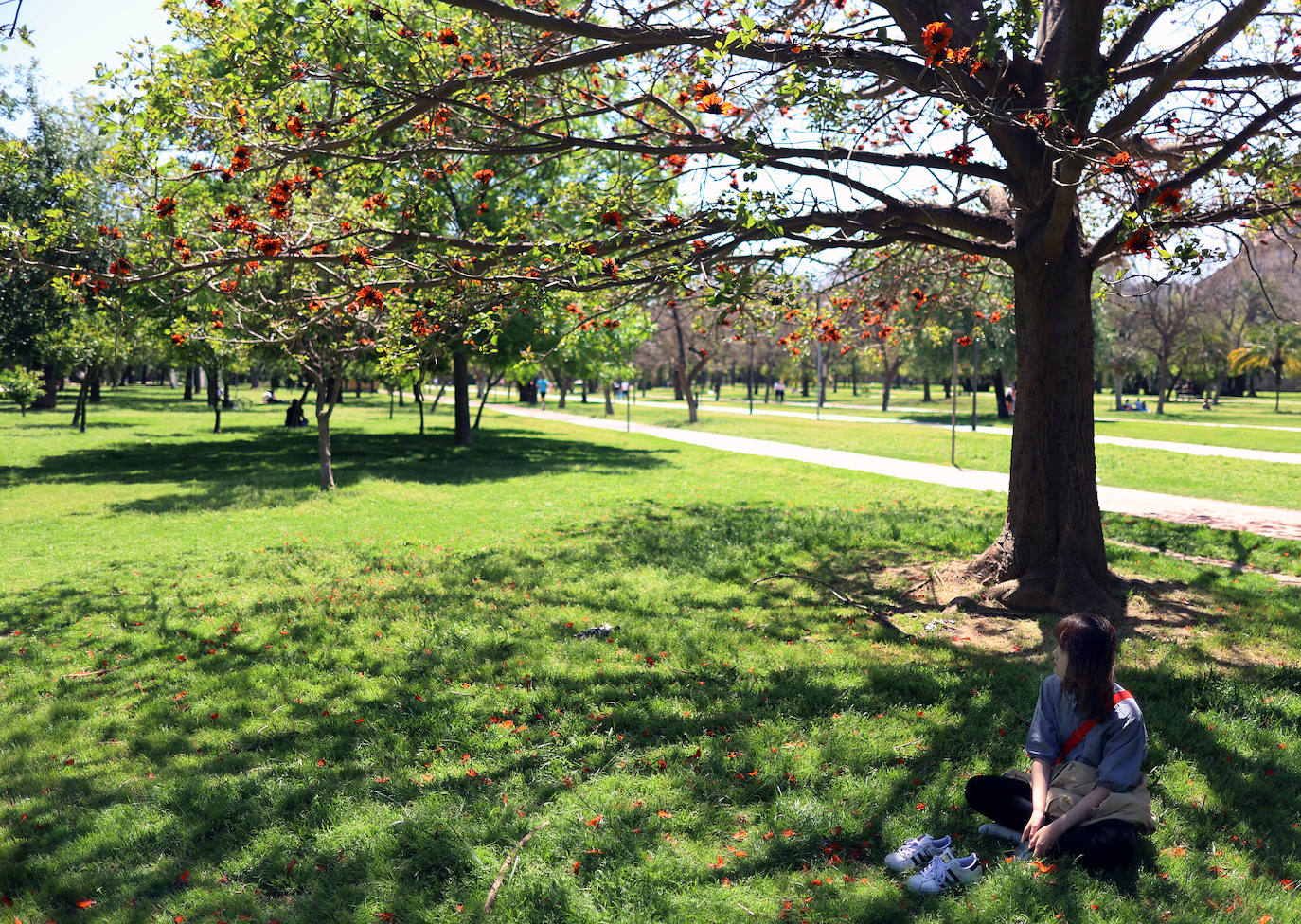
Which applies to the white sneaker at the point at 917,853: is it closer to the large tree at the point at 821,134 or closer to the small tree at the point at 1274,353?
the large tree at the point at 821,134

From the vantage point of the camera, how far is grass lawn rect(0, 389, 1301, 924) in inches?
124

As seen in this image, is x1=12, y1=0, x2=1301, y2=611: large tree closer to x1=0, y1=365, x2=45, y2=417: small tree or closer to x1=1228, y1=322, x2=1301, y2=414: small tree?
x1=0, y1=365, x2=45, y2=417: small tree

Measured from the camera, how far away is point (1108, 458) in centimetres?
1728

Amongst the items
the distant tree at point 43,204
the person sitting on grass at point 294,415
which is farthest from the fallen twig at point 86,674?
the person sitting on grass at point 294,415

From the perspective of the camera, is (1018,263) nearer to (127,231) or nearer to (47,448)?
(127,231)

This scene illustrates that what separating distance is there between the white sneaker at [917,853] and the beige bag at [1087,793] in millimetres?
469

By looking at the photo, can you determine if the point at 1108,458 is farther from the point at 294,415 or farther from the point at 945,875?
the point at 294,415

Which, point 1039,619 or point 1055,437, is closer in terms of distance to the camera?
point 1039,619

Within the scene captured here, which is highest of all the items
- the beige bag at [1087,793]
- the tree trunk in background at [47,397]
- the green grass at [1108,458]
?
the tree trunk in background at [47,397]

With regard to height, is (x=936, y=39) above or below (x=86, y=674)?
above

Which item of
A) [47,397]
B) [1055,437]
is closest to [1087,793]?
[1055,437]

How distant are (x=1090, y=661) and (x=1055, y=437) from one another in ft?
12.9

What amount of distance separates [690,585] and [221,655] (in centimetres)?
377

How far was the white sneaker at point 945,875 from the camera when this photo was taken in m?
3.07
